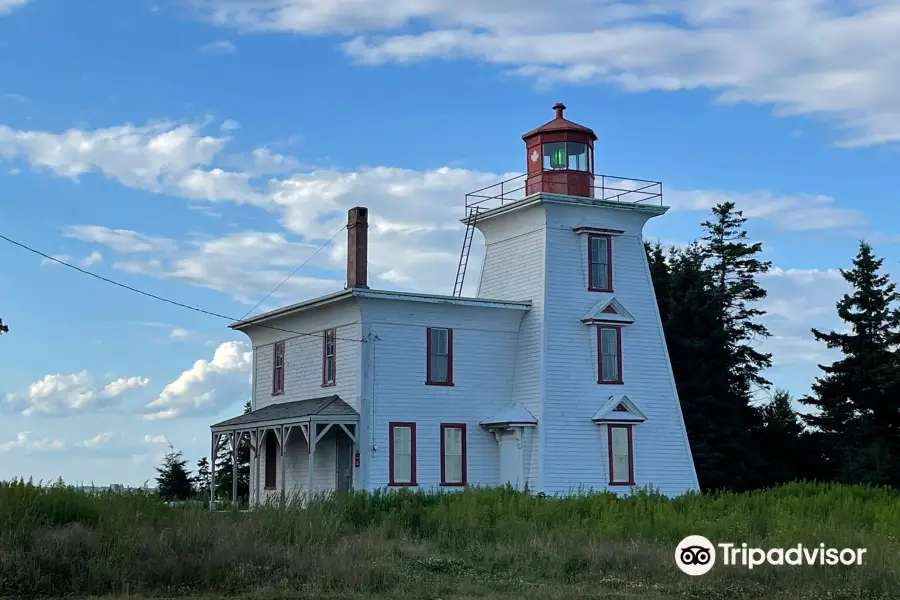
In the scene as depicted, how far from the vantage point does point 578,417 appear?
1278 inches

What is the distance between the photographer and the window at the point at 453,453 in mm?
31391

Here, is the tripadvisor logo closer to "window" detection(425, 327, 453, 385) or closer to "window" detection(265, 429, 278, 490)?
"window" detection(425, 327, 453, 385)

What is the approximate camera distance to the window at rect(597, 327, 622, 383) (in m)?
33.3

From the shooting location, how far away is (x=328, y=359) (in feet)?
106

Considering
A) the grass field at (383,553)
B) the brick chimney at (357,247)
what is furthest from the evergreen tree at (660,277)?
the grass field at (383,553)

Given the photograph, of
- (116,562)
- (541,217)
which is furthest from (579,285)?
(116,562)

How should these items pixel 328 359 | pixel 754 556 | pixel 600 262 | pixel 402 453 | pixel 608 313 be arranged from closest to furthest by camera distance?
pixel 754 556
pixel 402 453
pixel 328 359
pixel 608 313
pixel 600 262

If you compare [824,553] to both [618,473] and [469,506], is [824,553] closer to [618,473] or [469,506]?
[469,506]

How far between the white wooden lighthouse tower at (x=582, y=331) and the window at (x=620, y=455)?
0.03 metres

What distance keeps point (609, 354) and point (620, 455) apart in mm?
2901

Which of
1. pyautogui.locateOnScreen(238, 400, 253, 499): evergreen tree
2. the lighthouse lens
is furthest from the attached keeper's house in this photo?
pyautogui.locateOnScreen(238, 400, 253, 499): evergreen tree

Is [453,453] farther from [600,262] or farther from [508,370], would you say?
[600,262]

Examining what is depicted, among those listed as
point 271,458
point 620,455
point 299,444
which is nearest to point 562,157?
point 620,455

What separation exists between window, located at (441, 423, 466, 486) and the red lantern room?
754cm
